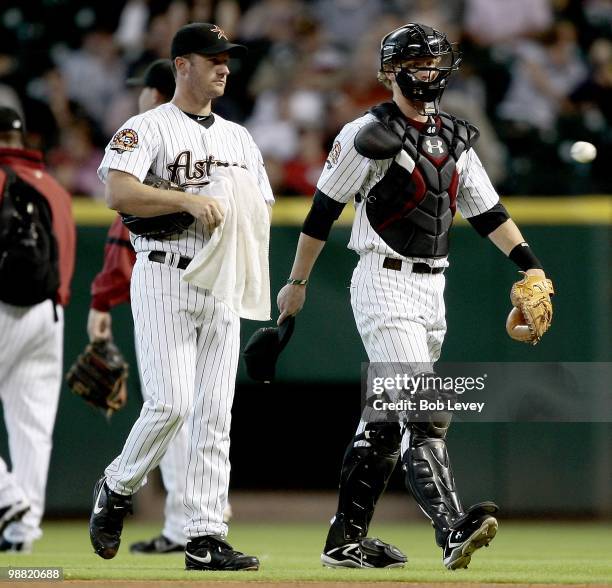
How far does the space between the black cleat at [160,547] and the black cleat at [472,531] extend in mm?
2065

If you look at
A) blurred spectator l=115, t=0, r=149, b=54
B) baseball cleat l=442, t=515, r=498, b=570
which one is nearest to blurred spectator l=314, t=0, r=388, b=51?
blurred spectator l=115, t=0, r=149, b=54

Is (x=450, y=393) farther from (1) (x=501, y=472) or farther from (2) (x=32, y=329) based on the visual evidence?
(1) (x=501, y=472)

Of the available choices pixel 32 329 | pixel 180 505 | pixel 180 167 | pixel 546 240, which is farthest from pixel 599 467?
pixel 180 167

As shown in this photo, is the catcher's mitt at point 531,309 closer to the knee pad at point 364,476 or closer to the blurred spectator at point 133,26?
the knee pad at point 364,476

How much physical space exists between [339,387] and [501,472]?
132 centimetres

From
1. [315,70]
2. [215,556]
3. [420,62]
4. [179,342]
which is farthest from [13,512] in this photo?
[315,70]

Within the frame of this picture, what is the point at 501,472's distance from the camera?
8688 mm

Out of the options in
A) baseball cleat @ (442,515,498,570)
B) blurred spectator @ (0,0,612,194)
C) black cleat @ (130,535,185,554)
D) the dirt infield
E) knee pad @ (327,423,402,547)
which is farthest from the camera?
blurred spectator @ (0,0,612,194)

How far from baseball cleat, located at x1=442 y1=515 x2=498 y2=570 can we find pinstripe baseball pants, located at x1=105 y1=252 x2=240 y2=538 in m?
0.92

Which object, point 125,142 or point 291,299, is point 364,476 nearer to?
point 291,299

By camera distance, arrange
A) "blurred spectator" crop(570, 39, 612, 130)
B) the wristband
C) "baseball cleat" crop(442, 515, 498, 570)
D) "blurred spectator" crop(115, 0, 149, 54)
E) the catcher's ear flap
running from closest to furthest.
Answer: "baseball cleat" crop(442, 515, 498, 570), the wristband, the catcher's ear flap, "blurred spectator" crop(570, 39, 612, 130), "blurred spectator" crop(115, 0, 149, 54)

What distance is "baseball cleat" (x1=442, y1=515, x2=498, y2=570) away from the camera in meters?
4.89

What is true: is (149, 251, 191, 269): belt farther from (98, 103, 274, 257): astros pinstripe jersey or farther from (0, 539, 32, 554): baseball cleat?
(0, 539, 32, 554): baseball cleat

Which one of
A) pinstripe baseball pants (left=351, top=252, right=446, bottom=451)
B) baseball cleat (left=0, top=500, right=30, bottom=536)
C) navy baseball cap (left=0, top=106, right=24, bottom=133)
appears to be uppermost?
navy baseball cap (left=0, top=106, right=24, bottom=133)
